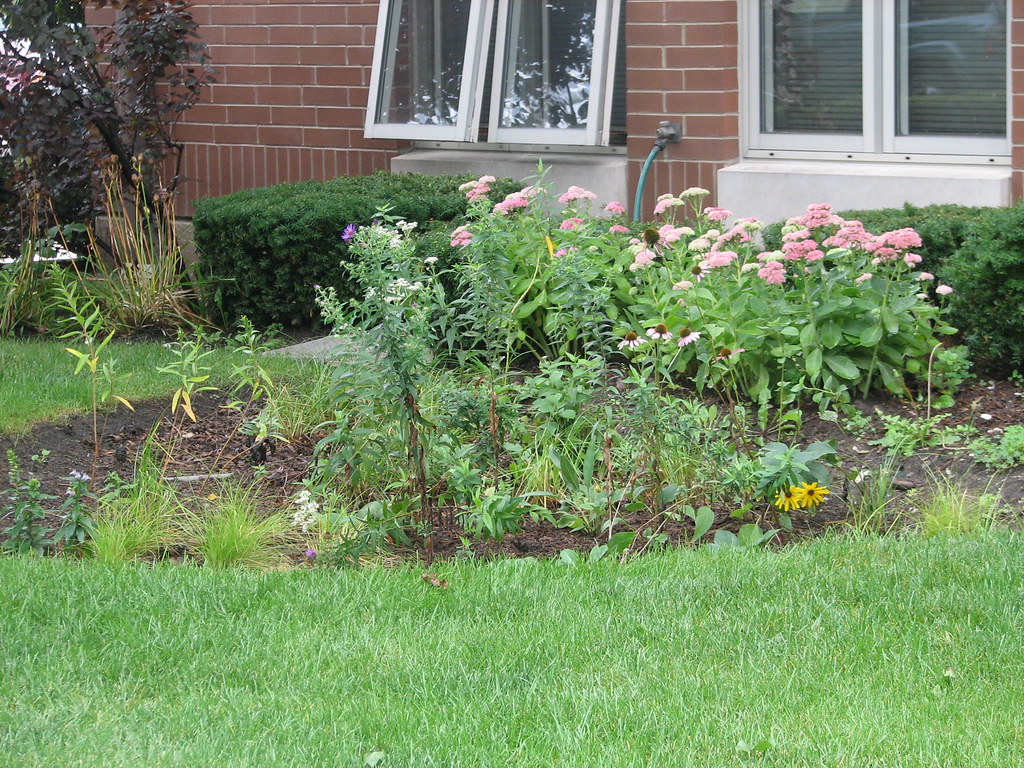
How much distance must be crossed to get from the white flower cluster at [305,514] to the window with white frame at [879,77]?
510 centimetres

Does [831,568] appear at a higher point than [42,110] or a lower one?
lower

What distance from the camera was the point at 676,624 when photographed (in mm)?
3721

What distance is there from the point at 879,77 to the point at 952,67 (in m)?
0.45

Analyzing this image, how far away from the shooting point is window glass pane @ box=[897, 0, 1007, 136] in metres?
7.99

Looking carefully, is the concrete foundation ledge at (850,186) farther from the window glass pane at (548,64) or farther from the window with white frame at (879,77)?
the window glass pane at (548,64)

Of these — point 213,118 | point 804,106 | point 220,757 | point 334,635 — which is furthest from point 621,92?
point 220,757

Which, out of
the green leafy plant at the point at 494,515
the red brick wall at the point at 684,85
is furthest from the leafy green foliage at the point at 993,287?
the red brick wall at the point at 684,85

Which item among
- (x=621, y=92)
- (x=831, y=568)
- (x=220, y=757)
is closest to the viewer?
(x=220, y=757)

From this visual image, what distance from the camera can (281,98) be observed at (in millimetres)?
10594

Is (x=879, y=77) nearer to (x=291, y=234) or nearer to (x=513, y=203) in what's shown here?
(x=513, y=203)

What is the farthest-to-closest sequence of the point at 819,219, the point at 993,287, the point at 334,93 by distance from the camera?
the point at 334,93 → the point at 819,219 → the point at 993,287

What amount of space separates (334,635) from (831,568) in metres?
1.61

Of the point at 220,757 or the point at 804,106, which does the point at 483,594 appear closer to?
the point at 220,757

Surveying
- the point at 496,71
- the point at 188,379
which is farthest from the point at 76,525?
the point at 496,71
